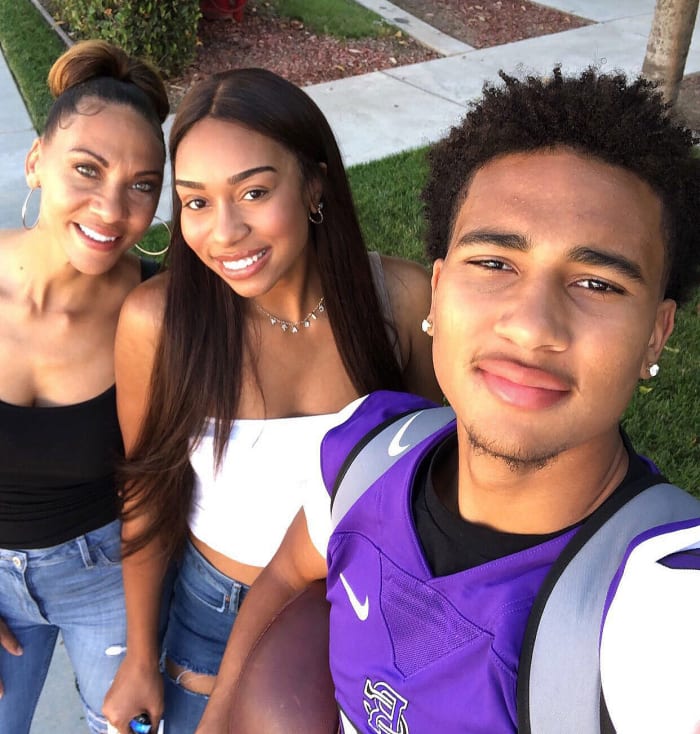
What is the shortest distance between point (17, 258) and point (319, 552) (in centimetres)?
124

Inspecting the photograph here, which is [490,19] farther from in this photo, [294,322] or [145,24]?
[294,322]

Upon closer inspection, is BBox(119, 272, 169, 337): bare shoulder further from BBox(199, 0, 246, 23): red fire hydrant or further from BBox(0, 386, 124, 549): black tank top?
BBox(199, 0, 246, 23): red fire hydrant

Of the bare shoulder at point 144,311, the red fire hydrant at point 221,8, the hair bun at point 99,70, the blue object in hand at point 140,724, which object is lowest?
the blue object in hand at point 140,724

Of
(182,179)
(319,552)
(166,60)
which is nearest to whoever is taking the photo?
(319,552)

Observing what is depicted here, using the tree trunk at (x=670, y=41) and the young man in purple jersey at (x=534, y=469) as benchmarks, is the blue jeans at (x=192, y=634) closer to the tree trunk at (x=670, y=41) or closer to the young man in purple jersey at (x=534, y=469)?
the young man in purple jersey at (x=534, y=469)

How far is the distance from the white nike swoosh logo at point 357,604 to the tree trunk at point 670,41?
4543 millimetres

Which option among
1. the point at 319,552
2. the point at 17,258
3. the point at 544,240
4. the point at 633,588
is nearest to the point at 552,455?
the point at 633,588

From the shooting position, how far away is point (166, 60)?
7.44 meters

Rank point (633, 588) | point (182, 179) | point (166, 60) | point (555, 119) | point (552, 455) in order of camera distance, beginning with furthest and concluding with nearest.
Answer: point (166, 60)
point (182, 179)
point (555, 119)
point (552, 455)
point (633, 588)

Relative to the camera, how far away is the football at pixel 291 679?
159 centimetres

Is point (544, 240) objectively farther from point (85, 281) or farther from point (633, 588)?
point (85, 281)

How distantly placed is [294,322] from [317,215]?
1.03ft

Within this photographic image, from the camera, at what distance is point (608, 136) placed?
1414mm

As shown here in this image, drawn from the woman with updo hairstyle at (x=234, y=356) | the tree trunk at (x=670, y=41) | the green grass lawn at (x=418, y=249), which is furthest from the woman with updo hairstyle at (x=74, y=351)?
the tree trunk at (x=670, y=41)
